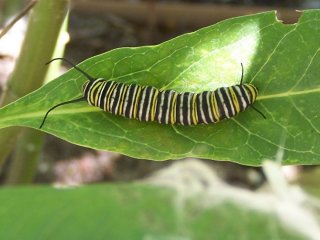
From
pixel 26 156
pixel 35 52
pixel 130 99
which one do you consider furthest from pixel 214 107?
pixel 26 156

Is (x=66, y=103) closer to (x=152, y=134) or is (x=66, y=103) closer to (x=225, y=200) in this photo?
(x=152, y=134)

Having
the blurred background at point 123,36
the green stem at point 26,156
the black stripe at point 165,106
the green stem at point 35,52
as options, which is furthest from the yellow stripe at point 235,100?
the blurred background at point 123,36

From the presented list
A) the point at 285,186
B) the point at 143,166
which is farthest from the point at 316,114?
the point at 143,166

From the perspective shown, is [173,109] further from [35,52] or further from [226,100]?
[35,52]

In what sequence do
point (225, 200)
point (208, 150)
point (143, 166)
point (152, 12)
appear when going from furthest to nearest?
1. point (152, 12)
2. point (143, 166)
3. point (208, 150)
4. point (225, 200)

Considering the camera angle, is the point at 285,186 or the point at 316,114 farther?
the point at 316,114
